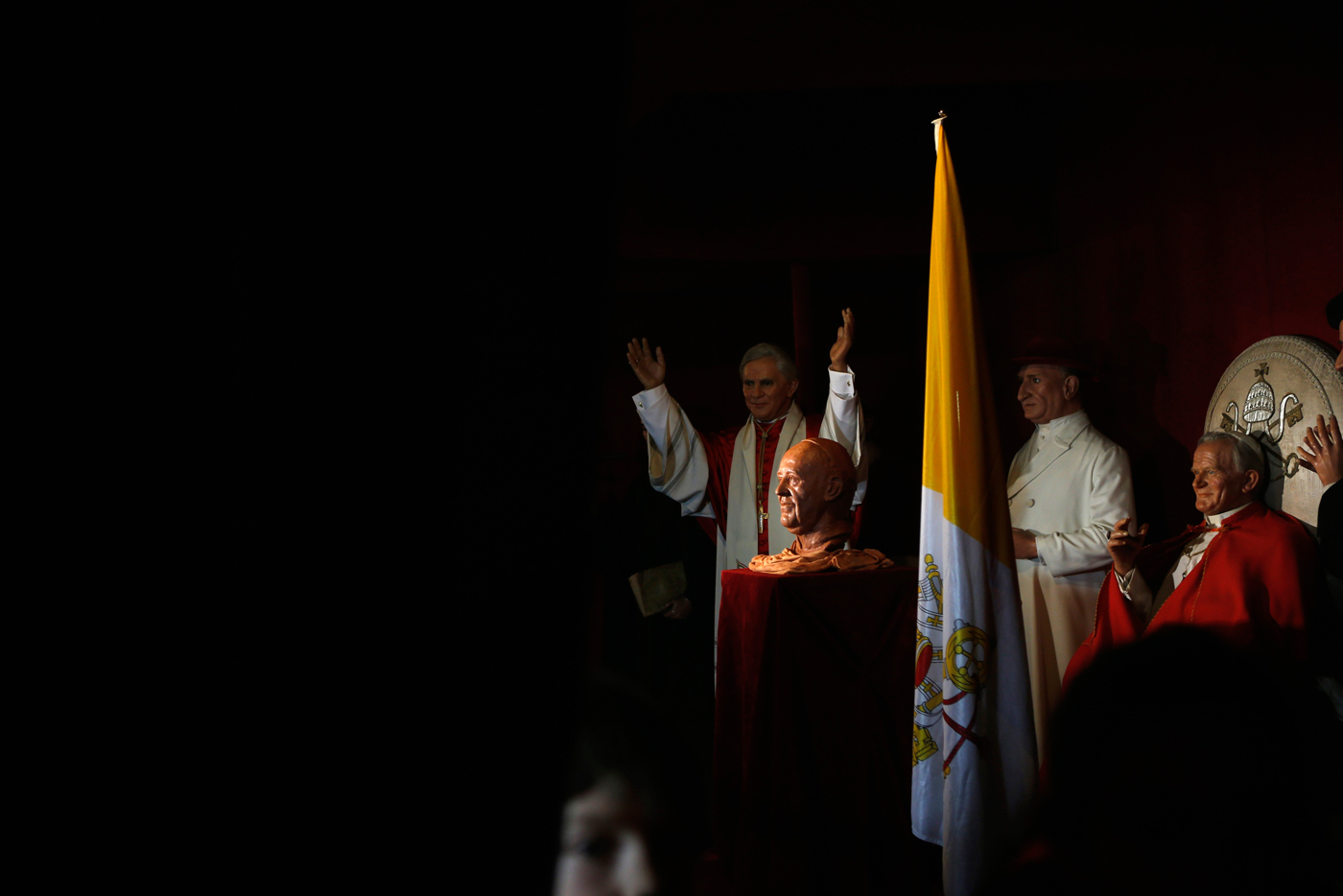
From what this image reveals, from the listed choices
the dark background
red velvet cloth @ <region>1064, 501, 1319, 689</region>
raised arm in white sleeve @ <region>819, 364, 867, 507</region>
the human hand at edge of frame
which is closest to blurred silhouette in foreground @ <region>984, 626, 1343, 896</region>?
the dark background

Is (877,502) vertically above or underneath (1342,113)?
underneath

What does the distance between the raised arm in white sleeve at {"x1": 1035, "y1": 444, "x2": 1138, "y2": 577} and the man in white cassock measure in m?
0.99

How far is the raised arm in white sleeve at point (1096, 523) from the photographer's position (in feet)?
9.80

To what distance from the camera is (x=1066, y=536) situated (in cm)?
304

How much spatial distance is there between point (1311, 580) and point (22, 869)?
9.12 feet

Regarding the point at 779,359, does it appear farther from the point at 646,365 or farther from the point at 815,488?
the point at 815,488

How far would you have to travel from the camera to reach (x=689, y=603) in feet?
13.0

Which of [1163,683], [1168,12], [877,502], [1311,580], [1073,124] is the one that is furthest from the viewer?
[877,502]

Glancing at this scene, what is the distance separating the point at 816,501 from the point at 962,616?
0.56 m

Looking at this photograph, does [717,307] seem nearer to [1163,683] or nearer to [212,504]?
[1163,683]

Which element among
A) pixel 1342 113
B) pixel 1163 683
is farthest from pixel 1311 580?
pixel 1163 683

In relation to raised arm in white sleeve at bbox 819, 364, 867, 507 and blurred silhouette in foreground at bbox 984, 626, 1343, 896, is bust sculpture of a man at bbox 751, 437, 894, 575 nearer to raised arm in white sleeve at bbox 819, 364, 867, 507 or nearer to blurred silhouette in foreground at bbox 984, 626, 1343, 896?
raised arm in white sleeve at bbox 819, 364, 867, 507

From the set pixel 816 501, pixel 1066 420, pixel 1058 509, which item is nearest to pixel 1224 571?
pixel 1058 509

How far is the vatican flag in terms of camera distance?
216 centimetres
